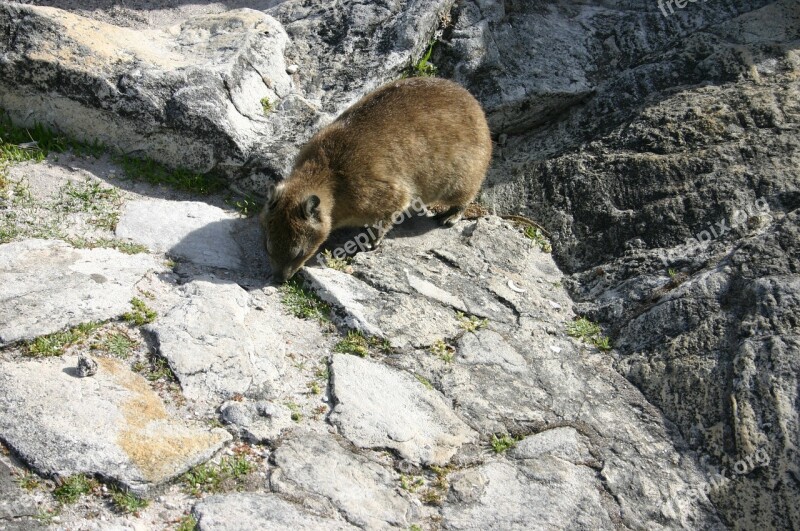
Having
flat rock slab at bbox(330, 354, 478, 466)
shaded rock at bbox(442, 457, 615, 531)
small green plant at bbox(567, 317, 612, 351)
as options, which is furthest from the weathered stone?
small green plant at bbox(567, 317, 612, 351)

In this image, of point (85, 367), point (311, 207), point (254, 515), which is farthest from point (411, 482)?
point (311, 207)

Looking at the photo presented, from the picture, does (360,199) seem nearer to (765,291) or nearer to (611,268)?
(611,268)

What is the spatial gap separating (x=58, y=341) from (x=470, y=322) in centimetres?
287

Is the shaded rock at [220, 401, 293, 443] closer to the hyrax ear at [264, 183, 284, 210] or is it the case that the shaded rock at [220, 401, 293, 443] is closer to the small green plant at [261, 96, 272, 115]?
the hyrax ear at [264, 183, 284, 210]

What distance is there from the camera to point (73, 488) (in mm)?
3814

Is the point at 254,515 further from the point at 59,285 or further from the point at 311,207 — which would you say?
the point at 311,207

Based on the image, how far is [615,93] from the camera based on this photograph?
773 cm

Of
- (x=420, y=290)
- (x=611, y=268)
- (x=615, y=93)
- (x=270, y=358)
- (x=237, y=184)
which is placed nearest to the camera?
(x=270, y=358)

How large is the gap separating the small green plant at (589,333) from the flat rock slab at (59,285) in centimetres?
319

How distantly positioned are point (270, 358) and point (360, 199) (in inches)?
77.6

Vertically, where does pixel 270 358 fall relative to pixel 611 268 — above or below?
below

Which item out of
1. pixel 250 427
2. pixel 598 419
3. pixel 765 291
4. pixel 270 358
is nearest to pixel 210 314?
pixel 270 358

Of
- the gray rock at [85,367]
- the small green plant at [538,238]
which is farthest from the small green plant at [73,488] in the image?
the small green plant at [538,238]

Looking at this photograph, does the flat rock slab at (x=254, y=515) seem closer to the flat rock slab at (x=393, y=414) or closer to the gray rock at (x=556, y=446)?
the flat rock slab at (x=393, y=414)
